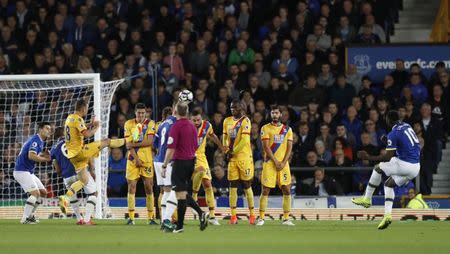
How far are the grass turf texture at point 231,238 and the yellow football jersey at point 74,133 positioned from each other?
1.30m

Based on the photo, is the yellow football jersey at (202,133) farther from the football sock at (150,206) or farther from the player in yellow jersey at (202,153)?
the football sock at (150,206)

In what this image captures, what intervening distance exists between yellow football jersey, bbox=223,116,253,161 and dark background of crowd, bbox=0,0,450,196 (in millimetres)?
2728

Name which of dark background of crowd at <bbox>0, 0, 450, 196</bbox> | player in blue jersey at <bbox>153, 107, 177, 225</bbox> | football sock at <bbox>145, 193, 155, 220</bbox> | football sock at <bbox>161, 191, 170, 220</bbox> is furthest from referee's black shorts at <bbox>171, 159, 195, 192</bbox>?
dark background of crowd at <bbox>0, 0, 450, 196</bbox>

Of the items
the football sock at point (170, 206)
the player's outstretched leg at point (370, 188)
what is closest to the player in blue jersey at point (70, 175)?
the football sock at point (170, 206)

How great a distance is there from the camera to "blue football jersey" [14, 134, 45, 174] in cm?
2119

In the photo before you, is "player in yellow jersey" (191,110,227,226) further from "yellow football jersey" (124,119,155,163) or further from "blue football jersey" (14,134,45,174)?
"blue football jersey" (14,134,45,174)

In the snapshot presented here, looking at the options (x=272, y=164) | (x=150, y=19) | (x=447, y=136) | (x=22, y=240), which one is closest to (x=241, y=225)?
(x=272, y=164)

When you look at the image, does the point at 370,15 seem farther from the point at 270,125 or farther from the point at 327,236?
the point at 327,236

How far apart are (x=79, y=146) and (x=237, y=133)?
109 inches

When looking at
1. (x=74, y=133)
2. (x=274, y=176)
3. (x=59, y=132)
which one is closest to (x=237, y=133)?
(x=274, y=176)

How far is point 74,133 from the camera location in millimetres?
20438

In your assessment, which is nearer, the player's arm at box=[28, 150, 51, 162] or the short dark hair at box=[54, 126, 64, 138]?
the player's arm at box=[28, 150, 51, 162]

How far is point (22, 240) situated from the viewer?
1627 centimetres

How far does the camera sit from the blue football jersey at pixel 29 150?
2119 cm
